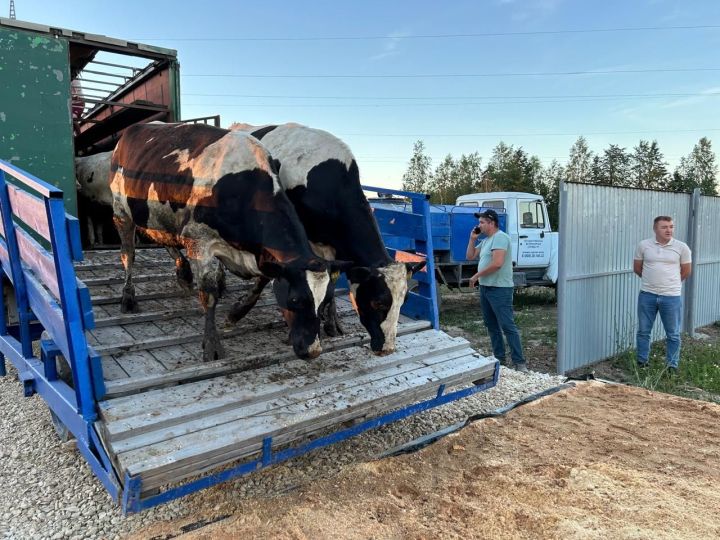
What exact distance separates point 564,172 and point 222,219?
4327 centimetres

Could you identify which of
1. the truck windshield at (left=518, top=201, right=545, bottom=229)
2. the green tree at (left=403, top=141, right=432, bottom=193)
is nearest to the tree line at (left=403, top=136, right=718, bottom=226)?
the green tree at (left=403, top=141, right=432, bottom=193)

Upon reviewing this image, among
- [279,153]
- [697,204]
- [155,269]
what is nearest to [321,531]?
[279,153]

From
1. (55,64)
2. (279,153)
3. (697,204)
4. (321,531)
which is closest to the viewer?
(321,531)

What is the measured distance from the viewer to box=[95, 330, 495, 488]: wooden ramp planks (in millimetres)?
2379

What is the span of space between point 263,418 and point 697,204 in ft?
25.7

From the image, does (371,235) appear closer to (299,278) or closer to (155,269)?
(299,278)

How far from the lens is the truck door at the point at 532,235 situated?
36.2 feet

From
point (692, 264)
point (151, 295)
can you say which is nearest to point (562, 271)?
point (692, 264)

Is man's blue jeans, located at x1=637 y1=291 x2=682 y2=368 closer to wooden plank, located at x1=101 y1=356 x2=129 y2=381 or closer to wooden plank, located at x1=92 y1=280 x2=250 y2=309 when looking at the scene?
wooden plank, located at x1=92 y1=280 x2=250 y2=309

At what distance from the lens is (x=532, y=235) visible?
36.6 ft

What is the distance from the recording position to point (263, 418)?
2.74m

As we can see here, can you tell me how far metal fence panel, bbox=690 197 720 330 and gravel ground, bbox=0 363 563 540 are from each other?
18.6 ft

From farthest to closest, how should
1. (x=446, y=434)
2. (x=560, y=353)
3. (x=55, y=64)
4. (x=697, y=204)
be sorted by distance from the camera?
(x=697, y=204)
(x=560, y=353)
(x=55, y=64)
(x=446, y=434)

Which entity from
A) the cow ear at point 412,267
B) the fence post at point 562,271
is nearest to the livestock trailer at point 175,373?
the cow ear at point 412,267
